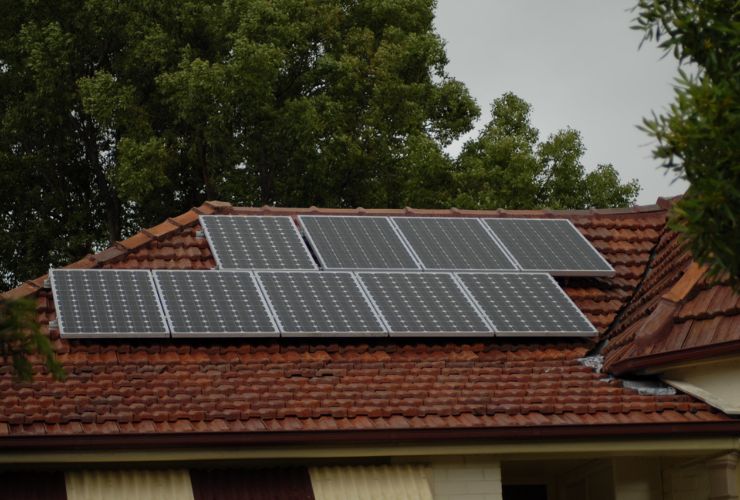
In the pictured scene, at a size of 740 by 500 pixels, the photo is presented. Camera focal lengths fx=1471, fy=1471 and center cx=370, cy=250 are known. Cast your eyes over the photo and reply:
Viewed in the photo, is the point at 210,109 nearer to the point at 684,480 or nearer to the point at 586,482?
the point at 586,482

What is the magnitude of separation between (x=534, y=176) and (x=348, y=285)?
15.9 meters

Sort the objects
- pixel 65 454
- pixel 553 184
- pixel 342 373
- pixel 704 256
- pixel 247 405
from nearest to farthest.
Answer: pixel 704 256 < pixel 65 454 < pixel 247 405 < pixel 342 373 < pixel 553 184

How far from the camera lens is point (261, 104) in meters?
33.2

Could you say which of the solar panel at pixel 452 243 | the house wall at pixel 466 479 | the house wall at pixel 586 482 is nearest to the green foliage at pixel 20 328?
the house wall at pixel 466 479

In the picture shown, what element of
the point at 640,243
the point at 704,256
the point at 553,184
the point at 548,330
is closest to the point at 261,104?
the point at 553,184

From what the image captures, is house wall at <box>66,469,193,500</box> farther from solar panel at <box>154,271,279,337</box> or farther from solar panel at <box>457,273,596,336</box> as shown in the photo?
solar panel at <box>457,273,596,336</box>

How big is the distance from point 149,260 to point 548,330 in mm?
4944

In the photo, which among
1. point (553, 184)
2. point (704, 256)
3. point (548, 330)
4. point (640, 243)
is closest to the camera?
A: point (704, 256)

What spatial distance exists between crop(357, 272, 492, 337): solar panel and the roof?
0.24 metres

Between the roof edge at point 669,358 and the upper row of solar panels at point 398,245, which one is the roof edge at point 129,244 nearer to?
the upper row of solar panels at point 398,245

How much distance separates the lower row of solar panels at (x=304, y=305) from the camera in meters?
16.3

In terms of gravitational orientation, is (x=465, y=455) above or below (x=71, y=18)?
below

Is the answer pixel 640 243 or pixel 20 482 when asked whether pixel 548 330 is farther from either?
pixel 20 482

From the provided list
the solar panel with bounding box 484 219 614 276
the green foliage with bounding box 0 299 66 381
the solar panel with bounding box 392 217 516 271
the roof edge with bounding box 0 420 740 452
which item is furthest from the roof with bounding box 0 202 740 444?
the green foliage with bounding box 0 299 66 381
